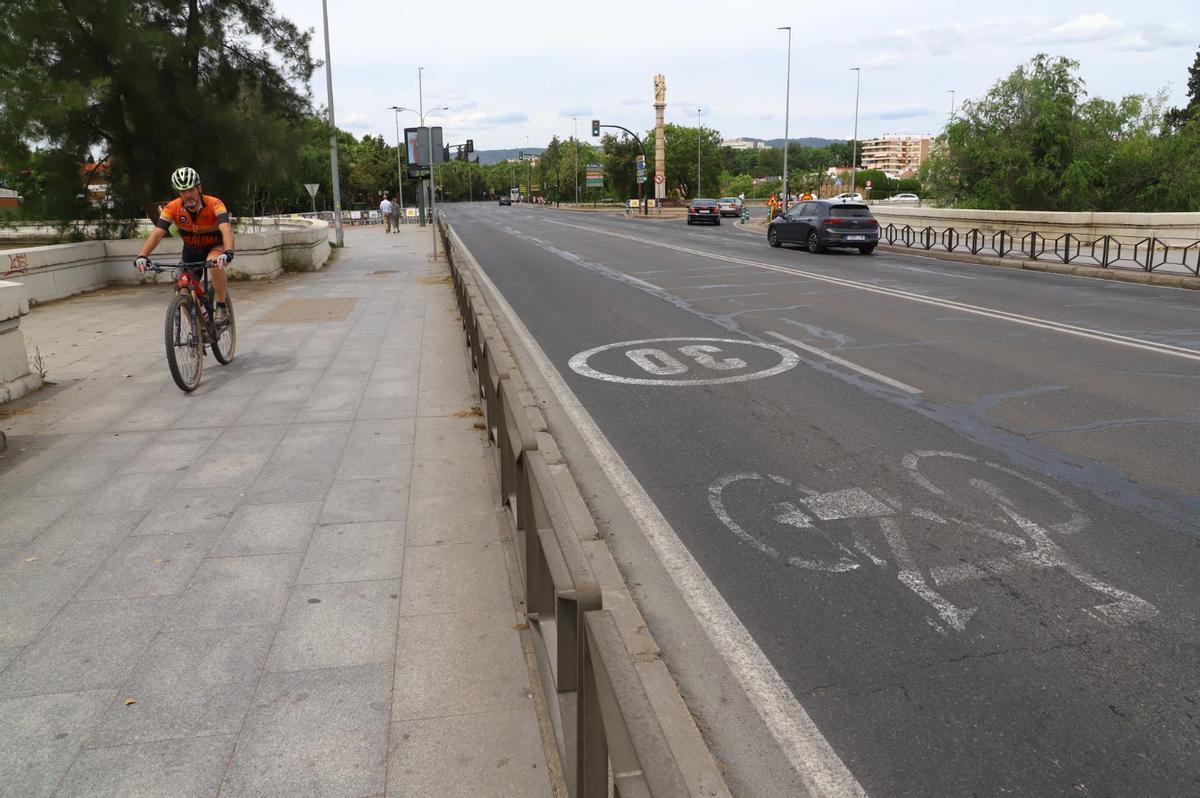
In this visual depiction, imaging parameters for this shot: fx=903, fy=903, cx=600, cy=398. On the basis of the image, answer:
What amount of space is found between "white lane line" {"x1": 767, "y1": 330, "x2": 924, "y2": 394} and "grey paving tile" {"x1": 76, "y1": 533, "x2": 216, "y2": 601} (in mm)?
6211

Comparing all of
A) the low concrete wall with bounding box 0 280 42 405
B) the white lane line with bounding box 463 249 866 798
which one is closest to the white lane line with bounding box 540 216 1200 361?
the white lane line with bounding box 463 249 866 798

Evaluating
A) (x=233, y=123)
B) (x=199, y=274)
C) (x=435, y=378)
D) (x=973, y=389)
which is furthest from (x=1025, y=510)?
(x=233, y=123)

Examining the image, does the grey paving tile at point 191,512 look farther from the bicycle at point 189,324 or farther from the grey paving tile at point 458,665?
the bicycle at point 189,324

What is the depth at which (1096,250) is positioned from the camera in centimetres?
2673

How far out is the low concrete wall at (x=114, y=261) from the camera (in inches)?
583

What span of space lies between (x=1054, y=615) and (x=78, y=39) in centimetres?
1921

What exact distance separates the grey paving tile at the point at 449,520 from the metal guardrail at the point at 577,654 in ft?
0.87

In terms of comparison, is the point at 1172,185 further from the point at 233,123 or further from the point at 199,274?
the point at 199,274

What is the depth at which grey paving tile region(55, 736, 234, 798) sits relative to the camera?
2961 mm

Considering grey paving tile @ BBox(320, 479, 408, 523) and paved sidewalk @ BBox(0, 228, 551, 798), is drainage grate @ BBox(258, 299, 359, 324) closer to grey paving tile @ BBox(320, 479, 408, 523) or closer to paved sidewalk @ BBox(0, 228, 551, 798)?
paved sidewalk @ BBox(0, 228, 551, 798)

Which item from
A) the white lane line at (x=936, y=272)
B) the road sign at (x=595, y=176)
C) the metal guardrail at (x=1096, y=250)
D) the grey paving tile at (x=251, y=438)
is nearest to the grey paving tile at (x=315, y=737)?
the grey paving tile at (x=251, y=438)

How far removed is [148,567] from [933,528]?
13.9 ft

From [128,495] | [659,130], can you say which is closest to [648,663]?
[128,495]

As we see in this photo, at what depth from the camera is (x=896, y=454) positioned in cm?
645
